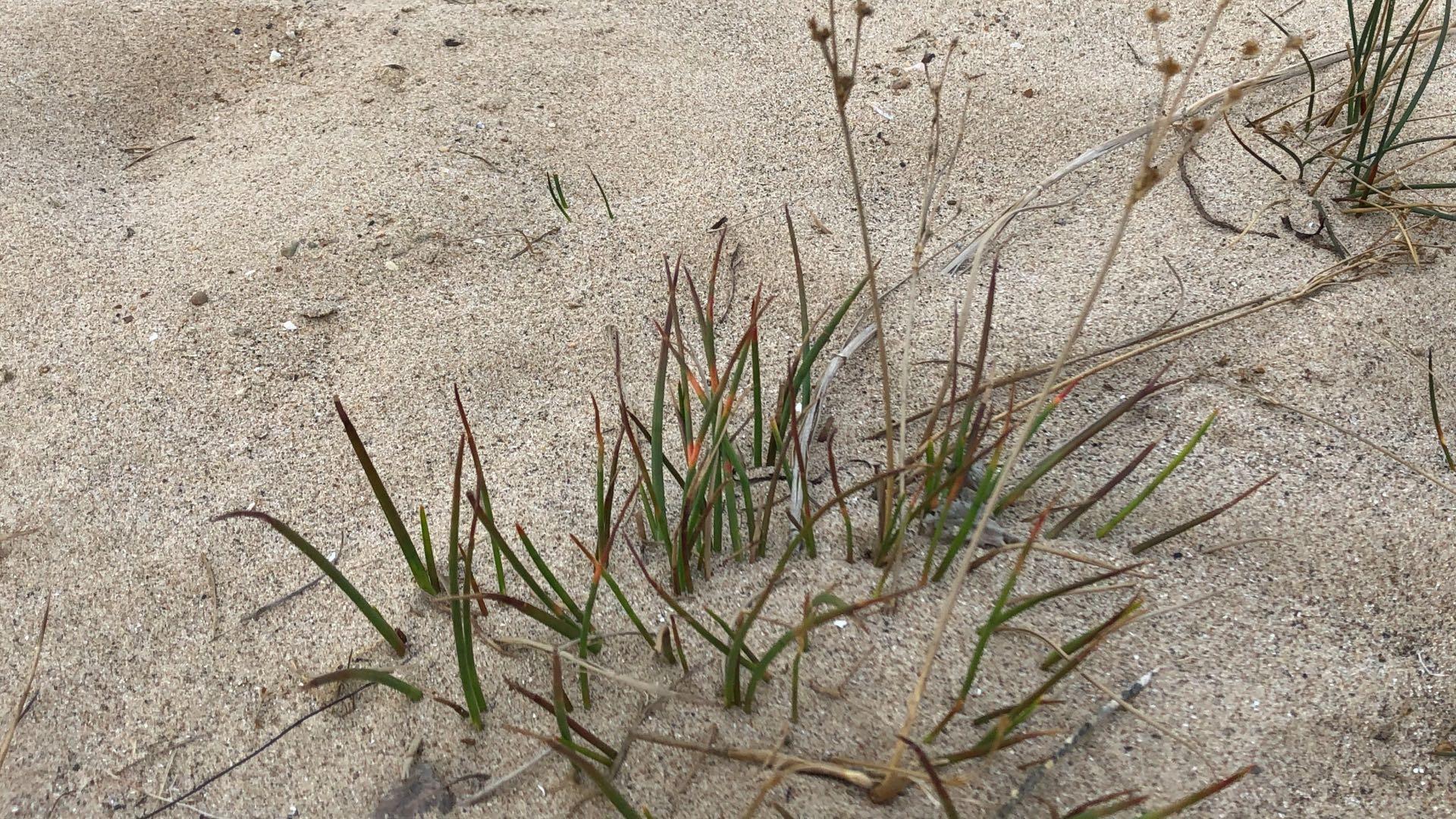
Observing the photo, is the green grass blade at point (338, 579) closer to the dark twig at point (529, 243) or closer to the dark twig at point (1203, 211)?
the dark twig at point (529, 243)

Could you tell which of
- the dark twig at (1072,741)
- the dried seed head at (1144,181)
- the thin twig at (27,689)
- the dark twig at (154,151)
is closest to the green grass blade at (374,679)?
the thin twig at (27,689)

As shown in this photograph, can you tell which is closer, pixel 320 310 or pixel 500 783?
pixel 500 783

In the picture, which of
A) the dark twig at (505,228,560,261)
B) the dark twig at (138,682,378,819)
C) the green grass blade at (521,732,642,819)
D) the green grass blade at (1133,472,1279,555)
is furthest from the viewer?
the dark twig at (505,228,560,261)

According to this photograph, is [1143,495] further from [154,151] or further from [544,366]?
[154,151]

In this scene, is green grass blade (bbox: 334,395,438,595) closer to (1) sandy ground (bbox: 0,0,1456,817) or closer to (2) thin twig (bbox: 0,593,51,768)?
(1) sandy ground (bbox: 0,0,1456,817)

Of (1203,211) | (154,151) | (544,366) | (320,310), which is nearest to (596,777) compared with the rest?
(544,366)

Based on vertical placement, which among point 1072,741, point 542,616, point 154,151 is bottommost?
point 1072,741

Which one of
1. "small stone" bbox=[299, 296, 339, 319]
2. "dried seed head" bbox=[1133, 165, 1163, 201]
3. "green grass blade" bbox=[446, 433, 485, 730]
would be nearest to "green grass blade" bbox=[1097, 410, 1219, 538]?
"dried seed head" bbox=[1133, 165, 1163, 201]
